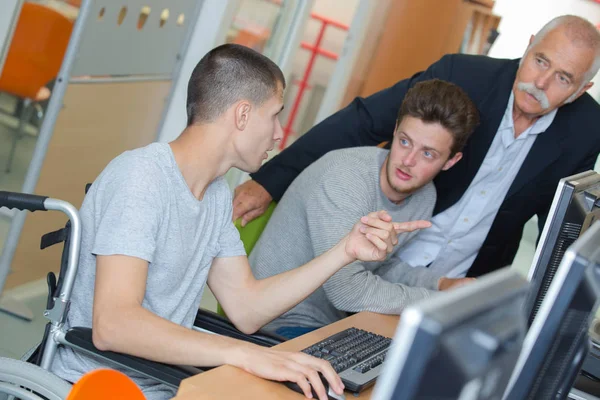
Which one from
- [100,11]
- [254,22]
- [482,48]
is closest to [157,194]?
[100,11]

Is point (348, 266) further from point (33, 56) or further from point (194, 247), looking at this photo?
point (33, 56)

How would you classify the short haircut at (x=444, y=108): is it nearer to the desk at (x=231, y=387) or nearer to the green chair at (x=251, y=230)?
the green chair at (x=251, y=230)

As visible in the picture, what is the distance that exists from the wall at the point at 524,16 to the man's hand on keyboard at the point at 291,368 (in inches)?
184

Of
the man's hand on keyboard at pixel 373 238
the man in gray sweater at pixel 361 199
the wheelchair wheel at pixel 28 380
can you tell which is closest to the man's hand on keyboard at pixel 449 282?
the man in gray sweater at pixel 361 199

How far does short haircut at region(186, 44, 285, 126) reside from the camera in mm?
1724

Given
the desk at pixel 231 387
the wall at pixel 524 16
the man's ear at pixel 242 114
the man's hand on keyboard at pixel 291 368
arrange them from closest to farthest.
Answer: the desk at pixel 231 387 → the man's hand on keyboard at pixel 291 368 → the man's ear at pixel 242 114 → the wall at pixel 524 16

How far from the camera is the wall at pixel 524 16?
5.75 meters

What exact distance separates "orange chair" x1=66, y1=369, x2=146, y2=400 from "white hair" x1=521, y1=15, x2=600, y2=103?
1843 millimetres

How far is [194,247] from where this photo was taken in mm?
1734

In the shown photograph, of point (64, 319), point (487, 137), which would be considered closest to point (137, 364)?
point (64, 319)

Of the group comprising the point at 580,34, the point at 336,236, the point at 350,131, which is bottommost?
the point at 336,236

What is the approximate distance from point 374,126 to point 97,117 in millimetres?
1042

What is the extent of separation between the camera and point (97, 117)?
3.06m

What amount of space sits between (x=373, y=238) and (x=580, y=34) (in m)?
1.20
